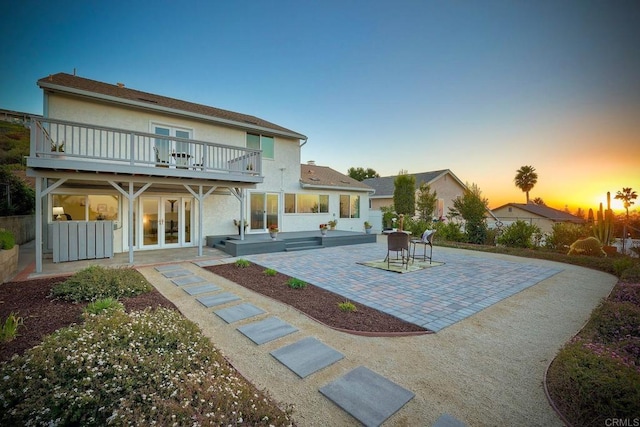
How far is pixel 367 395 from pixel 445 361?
4.15ft

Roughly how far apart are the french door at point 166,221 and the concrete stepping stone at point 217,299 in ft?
22.4

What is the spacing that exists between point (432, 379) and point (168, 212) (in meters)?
11.2

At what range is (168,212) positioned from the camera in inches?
430

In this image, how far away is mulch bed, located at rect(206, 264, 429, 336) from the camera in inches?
160

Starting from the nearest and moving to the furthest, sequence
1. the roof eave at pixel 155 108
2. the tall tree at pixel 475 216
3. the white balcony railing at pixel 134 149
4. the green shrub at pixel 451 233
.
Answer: the white balcony railing at pixel 134 149 < the roof eave at pixel 155 108 < the tall tree at pixel 475 216 < the green shrub at pixel 451 233

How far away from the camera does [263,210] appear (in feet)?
44.7

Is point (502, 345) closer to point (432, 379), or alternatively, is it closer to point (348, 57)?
point (432, 379)

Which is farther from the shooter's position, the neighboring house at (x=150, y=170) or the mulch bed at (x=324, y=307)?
the neighboring house at (x=150, y=170)

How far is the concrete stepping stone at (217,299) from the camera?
5.05 metres

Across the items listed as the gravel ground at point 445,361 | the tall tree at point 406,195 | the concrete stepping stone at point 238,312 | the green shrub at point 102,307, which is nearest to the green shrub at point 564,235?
the tall tree at point 406,195

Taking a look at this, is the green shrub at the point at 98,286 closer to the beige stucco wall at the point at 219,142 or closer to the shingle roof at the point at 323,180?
the beige stucco wall at the point at 219,142

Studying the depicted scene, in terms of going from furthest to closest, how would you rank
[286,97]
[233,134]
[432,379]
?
[286,97]
[233,134]
[432,379]

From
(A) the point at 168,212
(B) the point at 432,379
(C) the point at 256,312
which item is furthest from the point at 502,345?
(A) the point at 168,212

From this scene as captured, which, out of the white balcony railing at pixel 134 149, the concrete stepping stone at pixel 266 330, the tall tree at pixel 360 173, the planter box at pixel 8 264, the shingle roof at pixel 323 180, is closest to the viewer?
the concrete stepping stone at pixel 266 330
